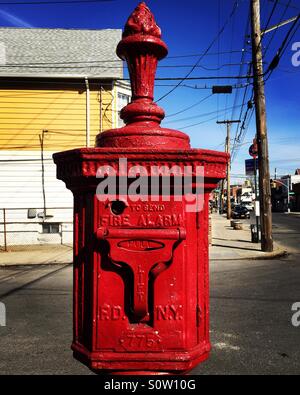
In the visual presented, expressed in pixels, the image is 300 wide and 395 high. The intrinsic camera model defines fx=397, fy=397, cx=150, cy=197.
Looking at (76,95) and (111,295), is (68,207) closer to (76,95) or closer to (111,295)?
(76,95)

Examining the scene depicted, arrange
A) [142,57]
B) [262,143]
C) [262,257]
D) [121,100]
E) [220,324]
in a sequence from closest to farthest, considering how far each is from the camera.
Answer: [142,57]
[220,324]
[262,257]
[262,143]
[121,100]

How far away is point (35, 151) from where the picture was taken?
51.5 feet

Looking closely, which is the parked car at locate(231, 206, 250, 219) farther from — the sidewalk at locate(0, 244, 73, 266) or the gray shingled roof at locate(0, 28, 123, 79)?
the sidewalk at locate(0, 244, 73, 266)

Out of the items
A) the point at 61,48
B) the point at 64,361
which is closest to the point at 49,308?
the point at 64,361

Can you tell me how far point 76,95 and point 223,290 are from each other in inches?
427

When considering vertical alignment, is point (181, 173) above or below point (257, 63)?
below

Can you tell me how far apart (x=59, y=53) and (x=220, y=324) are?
1373 centimetres

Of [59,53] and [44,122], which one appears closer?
[44,122]

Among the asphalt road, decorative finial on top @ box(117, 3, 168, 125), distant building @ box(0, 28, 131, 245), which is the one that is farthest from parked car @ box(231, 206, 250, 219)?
decorative finial on top @ box(117, 3, 168, 125)

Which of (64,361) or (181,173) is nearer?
(181,173)

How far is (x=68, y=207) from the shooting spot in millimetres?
15523

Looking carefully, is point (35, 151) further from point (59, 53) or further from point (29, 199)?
point (59, 53)

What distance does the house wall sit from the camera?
610 inches

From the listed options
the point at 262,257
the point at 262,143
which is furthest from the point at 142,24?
the point at 262,143
